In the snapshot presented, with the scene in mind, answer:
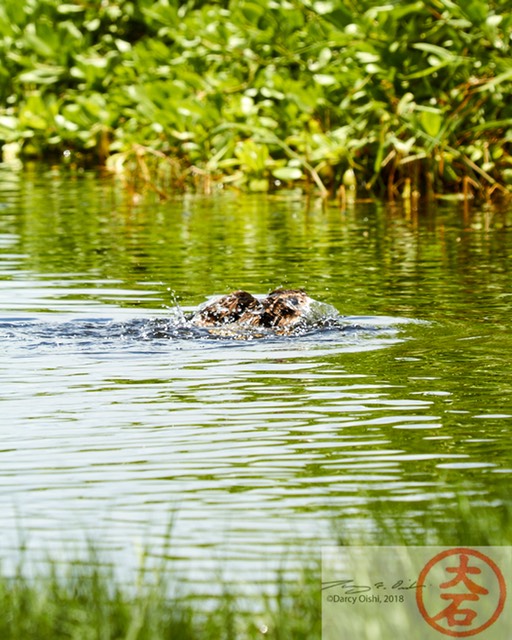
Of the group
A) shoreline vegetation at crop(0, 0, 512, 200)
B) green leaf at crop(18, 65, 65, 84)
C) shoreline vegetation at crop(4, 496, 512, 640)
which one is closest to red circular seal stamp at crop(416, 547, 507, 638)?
shoreline vegetation at crop(4, 496, 512, 640)

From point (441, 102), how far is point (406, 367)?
29.8 feet

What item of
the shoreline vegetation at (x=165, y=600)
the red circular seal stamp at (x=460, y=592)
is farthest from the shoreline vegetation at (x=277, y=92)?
the red circular seal stamp at (x=460, y=592)

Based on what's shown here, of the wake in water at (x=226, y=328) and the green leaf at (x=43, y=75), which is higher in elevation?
the green leaf at (x=43, y=75)

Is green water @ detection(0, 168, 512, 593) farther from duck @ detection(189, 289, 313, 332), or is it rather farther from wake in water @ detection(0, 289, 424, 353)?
duck @ detection(189, 289, 313, 332)

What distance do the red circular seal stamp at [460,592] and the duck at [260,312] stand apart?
13.9ft

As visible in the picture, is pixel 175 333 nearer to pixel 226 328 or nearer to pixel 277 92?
pixel 226 328

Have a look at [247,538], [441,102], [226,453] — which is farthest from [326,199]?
[247,538]

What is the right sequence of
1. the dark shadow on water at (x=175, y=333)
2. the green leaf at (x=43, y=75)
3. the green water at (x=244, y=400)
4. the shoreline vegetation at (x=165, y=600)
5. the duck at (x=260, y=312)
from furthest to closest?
the green leaf at (x=43, y=75) < the duck at (x=260, y=312) < the dark shadow on water at (x=175, y=333) < the green water at (x=244, y=400) < the shoreline vegetation at (x=165, y=600)

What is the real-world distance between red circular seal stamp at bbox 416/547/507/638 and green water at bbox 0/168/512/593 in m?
0.35

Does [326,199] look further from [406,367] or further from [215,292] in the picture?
[406,367]

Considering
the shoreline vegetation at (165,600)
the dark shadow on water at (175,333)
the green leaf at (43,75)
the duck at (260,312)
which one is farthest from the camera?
the green leaf at (43,75)

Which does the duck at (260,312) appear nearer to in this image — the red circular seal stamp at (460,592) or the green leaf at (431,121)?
the red circular seal stamp at (460,592)

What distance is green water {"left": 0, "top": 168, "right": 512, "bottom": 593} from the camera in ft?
13.6

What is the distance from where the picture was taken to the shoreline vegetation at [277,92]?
1498cm
